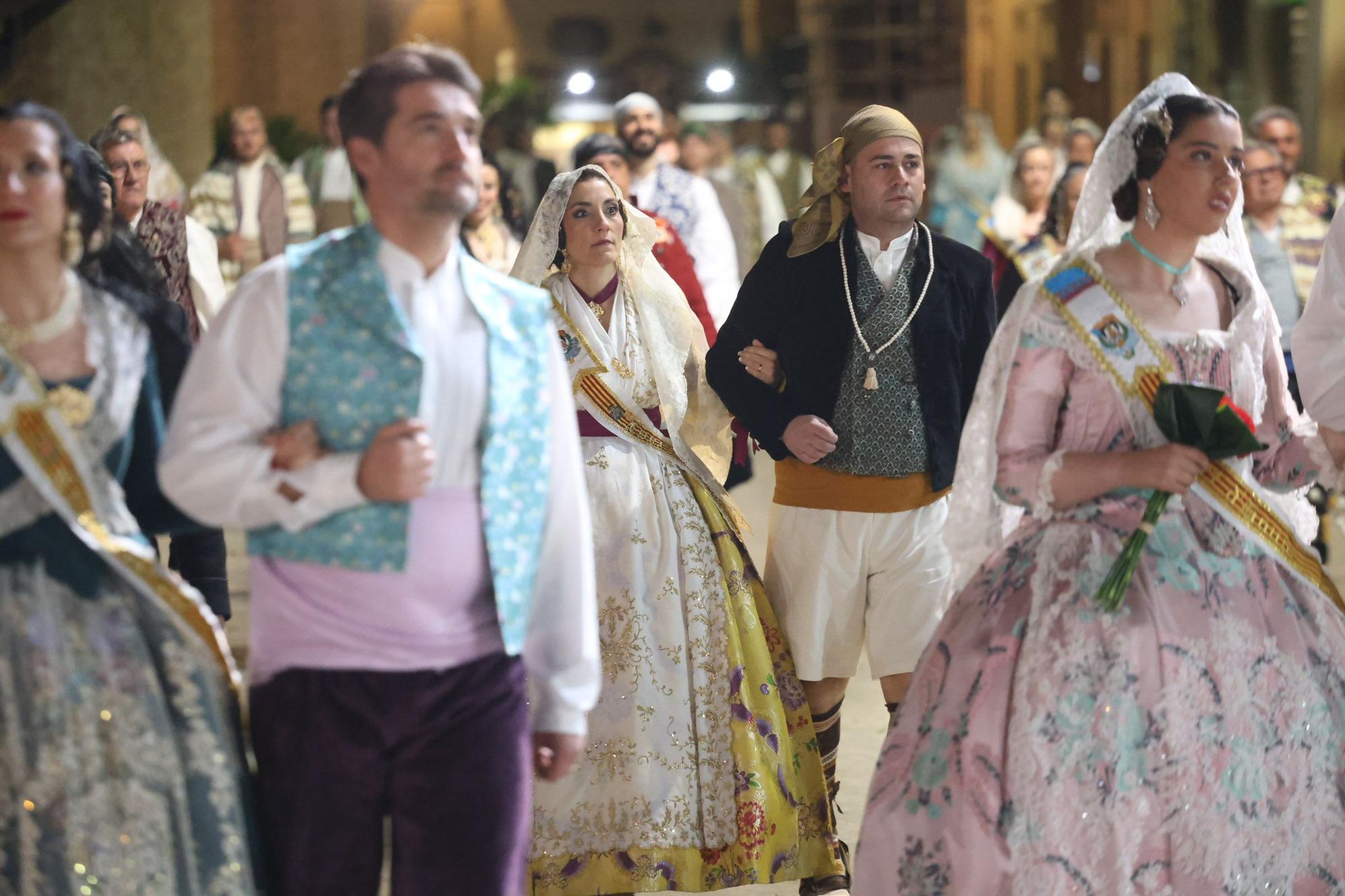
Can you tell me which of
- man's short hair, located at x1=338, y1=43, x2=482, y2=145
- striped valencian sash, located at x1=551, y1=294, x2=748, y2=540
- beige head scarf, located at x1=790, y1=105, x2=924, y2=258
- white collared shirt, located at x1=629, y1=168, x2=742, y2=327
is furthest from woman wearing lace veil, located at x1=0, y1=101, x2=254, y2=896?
white collared shirt, located at x1=629, y1=168, x2=742, y2=327

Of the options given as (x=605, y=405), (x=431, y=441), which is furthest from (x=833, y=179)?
(x=431, y=441)

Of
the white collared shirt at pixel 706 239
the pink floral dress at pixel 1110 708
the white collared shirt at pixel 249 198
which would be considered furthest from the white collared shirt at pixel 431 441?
the white collared shirt at pixel 249 198

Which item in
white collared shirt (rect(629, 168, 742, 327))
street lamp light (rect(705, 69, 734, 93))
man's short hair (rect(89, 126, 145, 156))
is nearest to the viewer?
man's short hair (rect(89, 126, 145, 156))

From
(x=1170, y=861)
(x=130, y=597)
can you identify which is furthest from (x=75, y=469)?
(x=1170, y=861)

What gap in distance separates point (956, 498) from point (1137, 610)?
483 mm

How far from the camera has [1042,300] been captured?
365 centimetres

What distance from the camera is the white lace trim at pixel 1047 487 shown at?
3549 millimetres

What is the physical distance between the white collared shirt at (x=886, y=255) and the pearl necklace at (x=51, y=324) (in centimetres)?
214

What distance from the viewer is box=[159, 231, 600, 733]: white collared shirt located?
9.04 feet

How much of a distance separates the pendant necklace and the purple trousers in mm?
1604

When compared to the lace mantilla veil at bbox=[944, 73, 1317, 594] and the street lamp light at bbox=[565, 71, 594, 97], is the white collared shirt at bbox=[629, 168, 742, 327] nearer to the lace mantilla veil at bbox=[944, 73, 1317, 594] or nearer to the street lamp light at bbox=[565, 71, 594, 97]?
the lace mantilla veil at bbox=[944, 73, 1317, 594]

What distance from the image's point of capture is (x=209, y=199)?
34.5 ft

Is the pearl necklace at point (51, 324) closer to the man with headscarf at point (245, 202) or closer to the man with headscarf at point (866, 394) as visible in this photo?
the man with headscarf at point (866, 394)

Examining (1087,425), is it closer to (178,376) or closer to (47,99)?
(178,376)
